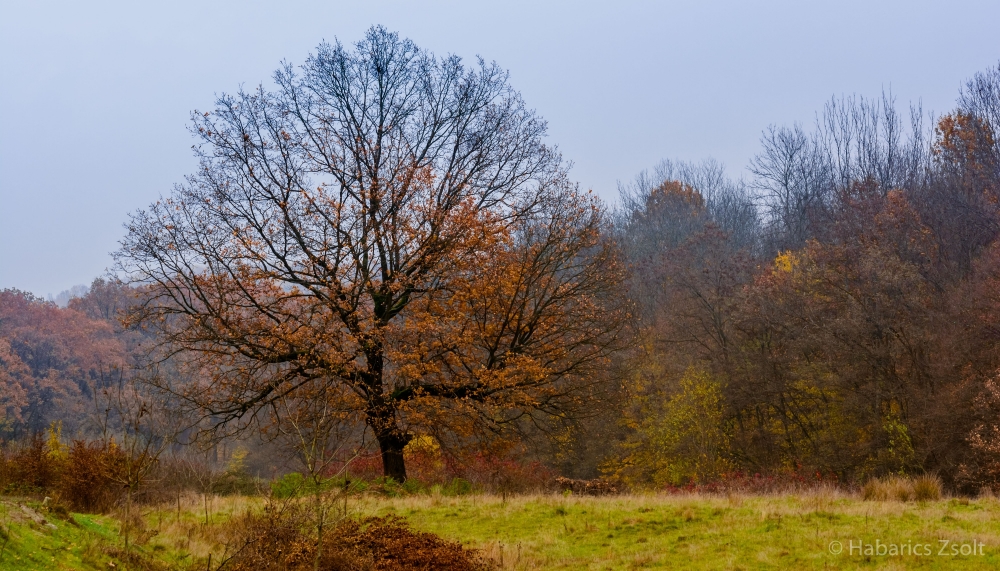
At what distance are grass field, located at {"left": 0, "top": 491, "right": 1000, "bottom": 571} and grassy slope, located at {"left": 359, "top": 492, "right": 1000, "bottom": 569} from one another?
0.05 feet

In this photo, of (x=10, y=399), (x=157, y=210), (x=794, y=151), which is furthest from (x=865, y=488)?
(x=10, y=399)

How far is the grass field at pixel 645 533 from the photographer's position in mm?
6812

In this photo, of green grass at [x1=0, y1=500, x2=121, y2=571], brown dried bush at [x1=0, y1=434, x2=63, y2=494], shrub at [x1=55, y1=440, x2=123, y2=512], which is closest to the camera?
green grass at [x1=0, y1=500, x2=121, y2=571]

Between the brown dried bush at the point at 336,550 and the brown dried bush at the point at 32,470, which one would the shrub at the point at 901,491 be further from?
the brown dried bush at the point at 32,470

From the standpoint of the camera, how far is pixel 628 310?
18.8 meters

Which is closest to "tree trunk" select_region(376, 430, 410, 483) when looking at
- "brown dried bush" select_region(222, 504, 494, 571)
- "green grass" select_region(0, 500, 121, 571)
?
"brown dried bush" select_region(222, 504, 494, 571)

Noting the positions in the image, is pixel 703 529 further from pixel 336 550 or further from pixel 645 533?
pixel 336 550

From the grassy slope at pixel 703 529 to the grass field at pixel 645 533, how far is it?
2 cm

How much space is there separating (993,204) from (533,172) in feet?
68.5

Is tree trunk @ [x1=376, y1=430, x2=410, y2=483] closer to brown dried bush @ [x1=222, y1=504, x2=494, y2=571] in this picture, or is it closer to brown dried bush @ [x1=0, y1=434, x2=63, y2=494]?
brown dried bush @ [x1=0, y1=434, x2=63, y2=494]

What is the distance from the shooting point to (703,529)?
915 cm

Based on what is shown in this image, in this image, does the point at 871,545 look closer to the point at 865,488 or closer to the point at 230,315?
the point at 865,488

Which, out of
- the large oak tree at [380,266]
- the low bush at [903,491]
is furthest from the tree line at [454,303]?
the low bush at [903,491]

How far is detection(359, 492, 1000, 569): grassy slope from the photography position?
7555 millimetres
